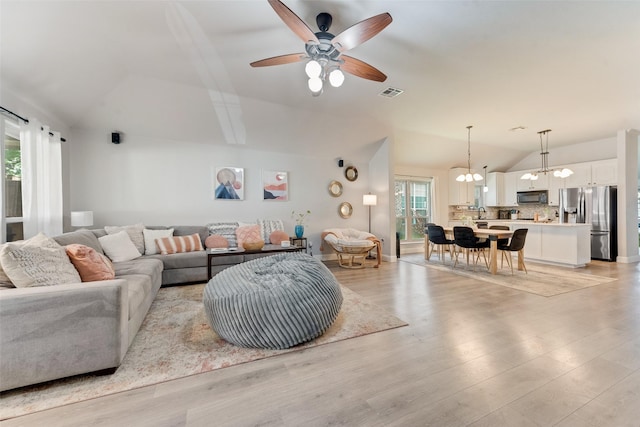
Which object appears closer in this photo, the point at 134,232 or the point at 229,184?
the point at 134,232

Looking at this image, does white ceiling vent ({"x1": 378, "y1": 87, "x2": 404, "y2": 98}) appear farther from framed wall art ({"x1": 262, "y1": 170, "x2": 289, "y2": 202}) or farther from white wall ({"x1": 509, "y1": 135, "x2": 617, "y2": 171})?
white wall ({"x1": 509, "y1": 135, "x2": 617, "y2": 171})

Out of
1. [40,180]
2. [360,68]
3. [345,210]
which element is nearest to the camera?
[360,68]

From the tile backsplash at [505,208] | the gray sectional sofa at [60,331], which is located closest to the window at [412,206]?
the tile backsplash at [505,208]

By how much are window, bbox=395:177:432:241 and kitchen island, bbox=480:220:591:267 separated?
7.84 ft

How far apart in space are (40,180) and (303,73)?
3440 mm

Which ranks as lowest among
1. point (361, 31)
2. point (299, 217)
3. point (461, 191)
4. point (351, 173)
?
point (299, 217)

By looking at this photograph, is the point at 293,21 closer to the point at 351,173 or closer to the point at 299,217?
the point at 299,217

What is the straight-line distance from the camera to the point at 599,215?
573 centimetres

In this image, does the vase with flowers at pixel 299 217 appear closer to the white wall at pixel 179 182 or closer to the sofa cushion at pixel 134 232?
the white wall at pixel 179 182

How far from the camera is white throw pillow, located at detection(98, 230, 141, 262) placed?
3.47 metres

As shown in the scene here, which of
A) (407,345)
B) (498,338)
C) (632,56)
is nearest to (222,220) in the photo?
(407,345)

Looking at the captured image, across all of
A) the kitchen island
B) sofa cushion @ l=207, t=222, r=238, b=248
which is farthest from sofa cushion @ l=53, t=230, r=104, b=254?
the kitchen island

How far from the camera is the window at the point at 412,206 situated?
7.43m

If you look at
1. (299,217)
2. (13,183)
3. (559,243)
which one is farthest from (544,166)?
(13,183)
